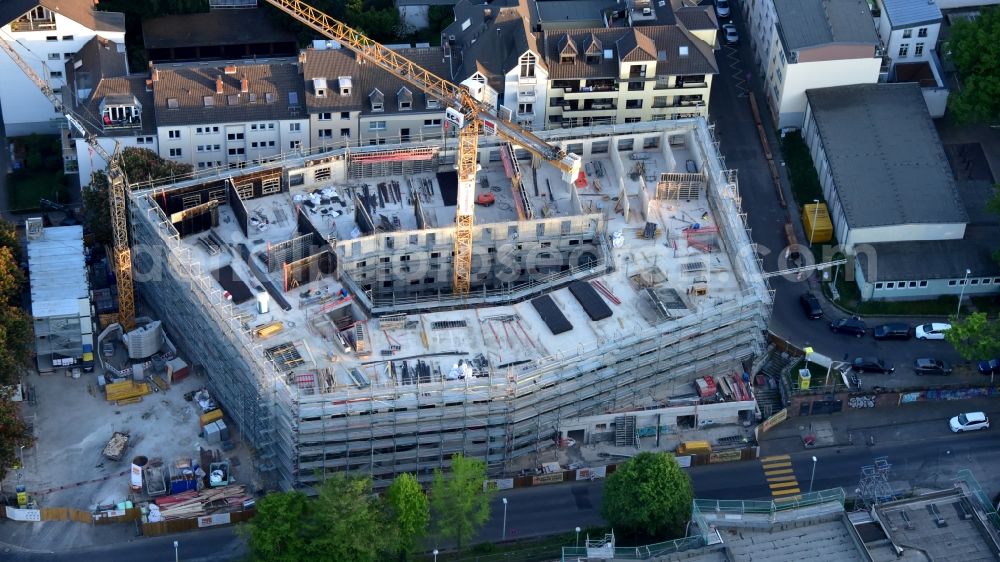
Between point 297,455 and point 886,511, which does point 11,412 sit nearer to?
point 297,455

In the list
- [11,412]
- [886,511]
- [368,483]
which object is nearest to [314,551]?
[368,483]

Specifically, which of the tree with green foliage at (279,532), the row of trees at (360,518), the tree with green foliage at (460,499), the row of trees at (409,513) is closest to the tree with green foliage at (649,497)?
the row of trees at (409,513)

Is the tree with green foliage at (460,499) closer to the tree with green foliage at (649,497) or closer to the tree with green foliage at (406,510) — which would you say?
the tree with green foliage at (406,510)

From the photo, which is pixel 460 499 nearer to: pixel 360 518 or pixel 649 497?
pixel 360 518

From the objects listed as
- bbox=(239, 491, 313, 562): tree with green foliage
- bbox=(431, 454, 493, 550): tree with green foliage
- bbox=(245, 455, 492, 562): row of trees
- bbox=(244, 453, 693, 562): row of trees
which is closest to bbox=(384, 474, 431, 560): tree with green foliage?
bbox=(245, 455, 492, 562): row of trees

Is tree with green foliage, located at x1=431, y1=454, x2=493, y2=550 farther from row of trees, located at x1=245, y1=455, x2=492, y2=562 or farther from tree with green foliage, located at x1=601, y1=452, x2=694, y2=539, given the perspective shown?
tree with green foliage, located at x1=601, y1=452, x2=694, y2=539

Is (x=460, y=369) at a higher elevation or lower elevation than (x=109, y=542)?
higher
